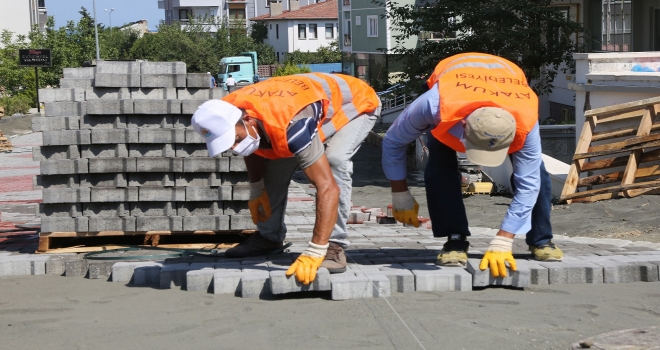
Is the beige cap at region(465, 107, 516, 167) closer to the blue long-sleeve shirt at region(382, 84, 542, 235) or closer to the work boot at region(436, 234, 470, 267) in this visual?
the blue long-sleeve shirt at region(382, 84, 542, 235)

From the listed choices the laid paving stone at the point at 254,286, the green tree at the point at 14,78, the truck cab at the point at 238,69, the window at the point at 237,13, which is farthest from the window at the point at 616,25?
the window at the point at 237,13

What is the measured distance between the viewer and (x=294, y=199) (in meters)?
13.6

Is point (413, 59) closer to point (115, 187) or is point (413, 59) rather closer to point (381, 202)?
point (381, 202)

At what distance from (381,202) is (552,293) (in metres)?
8.89

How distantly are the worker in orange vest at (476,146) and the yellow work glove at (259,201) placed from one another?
3.06 feet

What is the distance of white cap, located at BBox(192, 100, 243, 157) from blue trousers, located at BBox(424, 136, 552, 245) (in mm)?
1469

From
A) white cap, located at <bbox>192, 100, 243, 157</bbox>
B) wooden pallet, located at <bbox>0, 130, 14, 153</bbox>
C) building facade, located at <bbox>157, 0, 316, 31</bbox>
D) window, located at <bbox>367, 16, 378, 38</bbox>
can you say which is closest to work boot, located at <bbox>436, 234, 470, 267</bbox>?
white cap, located at <bbox>192, 100, 243, 157</bbox>

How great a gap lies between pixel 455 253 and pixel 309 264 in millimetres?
1109

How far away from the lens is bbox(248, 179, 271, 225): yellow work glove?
19.5ft

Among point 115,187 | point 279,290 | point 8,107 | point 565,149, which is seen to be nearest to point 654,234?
point 279,290

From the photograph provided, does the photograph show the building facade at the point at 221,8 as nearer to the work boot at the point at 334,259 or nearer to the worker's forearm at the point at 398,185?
the worker's forearm at the point at 398,185

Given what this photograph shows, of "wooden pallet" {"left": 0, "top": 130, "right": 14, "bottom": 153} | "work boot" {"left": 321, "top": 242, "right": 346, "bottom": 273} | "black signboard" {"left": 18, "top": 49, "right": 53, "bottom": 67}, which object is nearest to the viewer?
"work boot" {"left": 321, "top": 242, "right": 346, "bottom": 273}

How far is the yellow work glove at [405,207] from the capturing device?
224 inches

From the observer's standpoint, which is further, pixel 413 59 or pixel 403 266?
pixel 413 59
